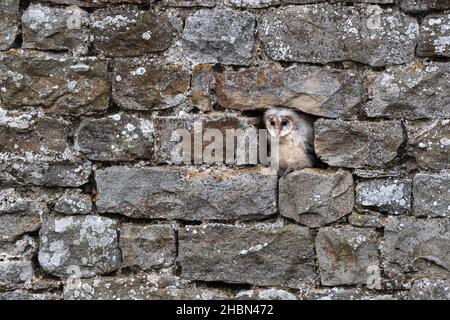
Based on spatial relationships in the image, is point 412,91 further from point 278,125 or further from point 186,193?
point 186,193

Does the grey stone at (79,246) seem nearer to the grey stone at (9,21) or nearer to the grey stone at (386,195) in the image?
the grey stone at (9,21)

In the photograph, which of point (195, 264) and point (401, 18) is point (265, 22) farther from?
point (195, 264)

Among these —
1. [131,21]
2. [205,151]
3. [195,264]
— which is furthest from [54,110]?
[195,264]

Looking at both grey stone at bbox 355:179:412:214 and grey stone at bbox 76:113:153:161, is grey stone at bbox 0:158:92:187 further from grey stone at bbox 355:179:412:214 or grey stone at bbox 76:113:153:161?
grey stone at bbox 355:179:412:214

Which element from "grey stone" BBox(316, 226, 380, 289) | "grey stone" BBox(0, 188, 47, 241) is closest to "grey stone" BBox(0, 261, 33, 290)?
"grey stone" BBox(0, 188, 47, 241)

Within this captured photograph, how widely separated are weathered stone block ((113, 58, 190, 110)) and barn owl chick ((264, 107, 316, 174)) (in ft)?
1.42

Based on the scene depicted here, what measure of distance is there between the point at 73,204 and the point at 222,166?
731mm

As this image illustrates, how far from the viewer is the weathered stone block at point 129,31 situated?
2883 mm

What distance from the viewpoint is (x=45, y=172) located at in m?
2.95

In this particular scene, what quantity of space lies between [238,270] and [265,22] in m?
1.16

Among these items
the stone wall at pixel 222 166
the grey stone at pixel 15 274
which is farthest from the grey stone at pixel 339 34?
the grey stone at pixel 15 274

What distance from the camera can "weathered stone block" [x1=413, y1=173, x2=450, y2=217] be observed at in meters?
2.83

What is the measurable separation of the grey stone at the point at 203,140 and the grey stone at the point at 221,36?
28 cm

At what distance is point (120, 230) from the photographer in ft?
9.80
